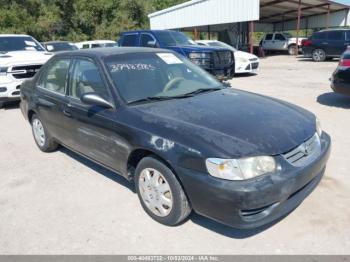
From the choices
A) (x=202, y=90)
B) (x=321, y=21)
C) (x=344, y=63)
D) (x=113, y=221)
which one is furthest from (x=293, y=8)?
(x=113, y=221)

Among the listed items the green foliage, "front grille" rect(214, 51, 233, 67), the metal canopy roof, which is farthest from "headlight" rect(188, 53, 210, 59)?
the green foliage

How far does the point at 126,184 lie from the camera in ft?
14.2

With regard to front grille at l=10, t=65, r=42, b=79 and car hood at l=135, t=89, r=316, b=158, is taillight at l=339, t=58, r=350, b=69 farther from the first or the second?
front grille at l=10, t=65, r=42, b=79

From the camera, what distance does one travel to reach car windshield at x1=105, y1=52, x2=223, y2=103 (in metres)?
3.83

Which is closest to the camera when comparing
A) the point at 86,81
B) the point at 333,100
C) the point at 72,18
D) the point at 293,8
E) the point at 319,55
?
the point at 86,81

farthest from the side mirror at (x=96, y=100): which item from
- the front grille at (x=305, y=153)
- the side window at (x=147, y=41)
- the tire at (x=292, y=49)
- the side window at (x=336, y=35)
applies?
the tire at (x=292, y=49)

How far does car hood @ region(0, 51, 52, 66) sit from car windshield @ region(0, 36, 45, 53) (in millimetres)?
530

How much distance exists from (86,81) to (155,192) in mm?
1645

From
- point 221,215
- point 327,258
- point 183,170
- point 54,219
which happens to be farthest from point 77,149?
point 327,258

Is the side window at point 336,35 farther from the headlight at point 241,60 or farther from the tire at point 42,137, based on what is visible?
the tire at point 42,137

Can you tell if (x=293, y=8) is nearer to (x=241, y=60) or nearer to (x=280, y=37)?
(x=280, y=37)

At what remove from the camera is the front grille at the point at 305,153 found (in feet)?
9.99

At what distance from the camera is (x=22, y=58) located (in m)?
9.01

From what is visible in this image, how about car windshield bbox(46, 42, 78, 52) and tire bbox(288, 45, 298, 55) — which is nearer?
car windshield bbox(46, 42, 78, 52)
